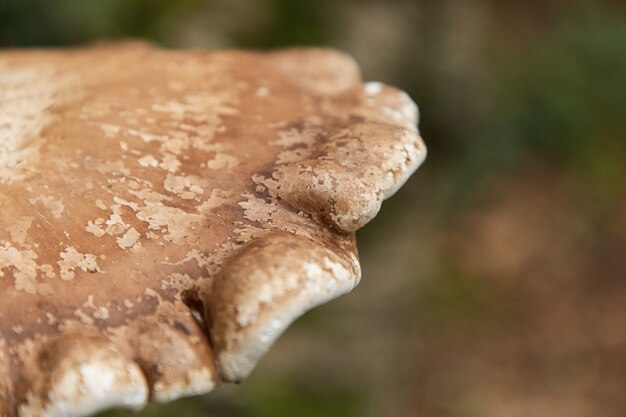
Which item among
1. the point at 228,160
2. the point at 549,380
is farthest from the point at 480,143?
the point at 228,160

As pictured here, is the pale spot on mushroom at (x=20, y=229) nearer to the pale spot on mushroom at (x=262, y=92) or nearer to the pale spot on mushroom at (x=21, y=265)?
the pale spot on mushroom at (x=21, y=265)

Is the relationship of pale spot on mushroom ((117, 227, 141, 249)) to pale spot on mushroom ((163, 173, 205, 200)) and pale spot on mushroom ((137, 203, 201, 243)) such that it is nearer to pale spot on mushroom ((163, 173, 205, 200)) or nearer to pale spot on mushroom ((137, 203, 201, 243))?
pale spot on mushroom ((137, 203, 201, 243))

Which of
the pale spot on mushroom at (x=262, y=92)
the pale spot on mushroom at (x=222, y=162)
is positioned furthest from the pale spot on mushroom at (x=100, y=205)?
the pale spot on mushroom at (x=262, y=92)

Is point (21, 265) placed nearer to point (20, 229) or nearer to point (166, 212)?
point (20, 229)

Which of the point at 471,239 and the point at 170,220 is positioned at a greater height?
the point at 170,220

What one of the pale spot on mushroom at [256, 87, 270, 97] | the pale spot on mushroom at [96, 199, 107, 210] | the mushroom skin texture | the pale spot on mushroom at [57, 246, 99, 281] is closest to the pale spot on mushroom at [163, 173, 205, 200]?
the mushroom skin texture

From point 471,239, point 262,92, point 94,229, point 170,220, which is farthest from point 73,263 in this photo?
point 471,239
